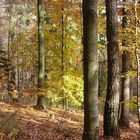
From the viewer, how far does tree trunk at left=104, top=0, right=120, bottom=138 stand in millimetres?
10570

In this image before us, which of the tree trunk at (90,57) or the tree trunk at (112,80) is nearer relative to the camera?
the tree trunk at (90,57)

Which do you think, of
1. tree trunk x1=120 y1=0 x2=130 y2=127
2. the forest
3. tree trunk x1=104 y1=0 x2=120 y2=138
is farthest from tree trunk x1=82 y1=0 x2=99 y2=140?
tree trunk x1=120 y1=0 x2=130 y2=127

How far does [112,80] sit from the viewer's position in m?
10.8

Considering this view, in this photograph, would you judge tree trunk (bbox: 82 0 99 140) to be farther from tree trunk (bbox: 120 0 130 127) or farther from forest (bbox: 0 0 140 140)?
tree trunk (bbox: 120 0 130 127)

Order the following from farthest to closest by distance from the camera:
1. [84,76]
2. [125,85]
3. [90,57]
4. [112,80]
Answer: [125,85] < [112,80] < [84,76] < [90,57]

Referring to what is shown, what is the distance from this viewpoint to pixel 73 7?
20.6 m

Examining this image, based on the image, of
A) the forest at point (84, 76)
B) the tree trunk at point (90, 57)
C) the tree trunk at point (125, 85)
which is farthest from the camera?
the tree trunk at point (125, 85)

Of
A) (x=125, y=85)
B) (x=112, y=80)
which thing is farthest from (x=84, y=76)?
(x=125, y=85)

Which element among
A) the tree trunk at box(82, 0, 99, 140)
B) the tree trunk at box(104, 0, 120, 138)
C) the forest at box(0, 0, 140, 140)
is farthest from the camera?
the tree trunk at box(104, 0, 120, 138)

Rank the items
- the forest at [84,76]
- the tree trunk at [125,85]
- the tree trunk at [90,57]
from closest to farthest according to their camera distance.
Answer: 1. the tree trunk at [90,57]
2. the forest at [84,76]
3. the tree trunk at [125,85]

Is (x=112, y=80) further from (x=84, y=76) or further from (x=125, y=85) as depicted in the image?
(x=125, y=85)

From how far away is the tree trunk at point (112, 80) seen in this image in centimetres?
1057

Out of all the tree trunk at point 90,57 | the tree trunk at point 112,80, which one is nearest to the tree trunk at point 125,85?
the tree trunk at point 112,80

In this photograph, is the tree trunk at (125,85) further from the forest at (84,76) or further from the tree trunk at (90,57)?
the tree trunk at (90,57)
